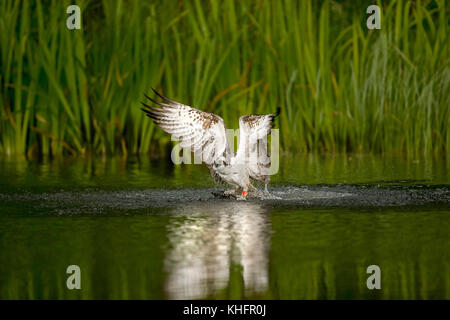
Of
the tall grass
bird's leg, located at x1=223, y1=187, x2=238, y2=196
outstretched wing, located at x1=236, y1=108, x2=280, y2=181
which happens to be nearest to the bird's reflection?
bird's leg, located at x1=223, y1=187, x2=238, y2=196

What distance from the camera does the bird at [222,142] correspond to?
8.88 metres

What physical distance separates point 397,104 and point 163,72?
3362 millimetres

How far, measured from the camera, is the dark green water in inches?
193

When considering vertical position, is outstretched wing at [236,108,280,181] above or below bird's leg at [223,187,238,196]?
above

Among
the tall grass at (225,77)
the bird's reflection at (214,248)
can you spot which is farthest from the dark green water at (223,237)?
the tall grass at (225,77)

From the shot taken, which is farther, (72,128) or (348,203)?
(72,128)

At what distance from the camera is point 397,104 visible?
13539mm

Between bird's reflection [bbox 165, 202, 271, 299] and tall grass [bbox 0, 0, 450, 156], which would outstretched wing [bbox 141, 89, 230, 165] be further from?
tall grass [bbox 0, 0, 450, 156]

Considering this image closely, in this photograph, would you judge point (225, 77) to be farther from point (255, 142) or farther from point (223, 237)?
point (223, 237)

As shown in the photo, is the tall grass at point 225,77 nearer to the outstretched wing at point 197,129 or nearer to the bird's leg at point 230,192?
the outstretched wing at point 197,129

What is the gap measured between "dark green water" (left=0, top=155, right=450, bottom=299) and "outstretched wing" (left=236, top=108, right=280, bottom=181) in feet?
1.16
